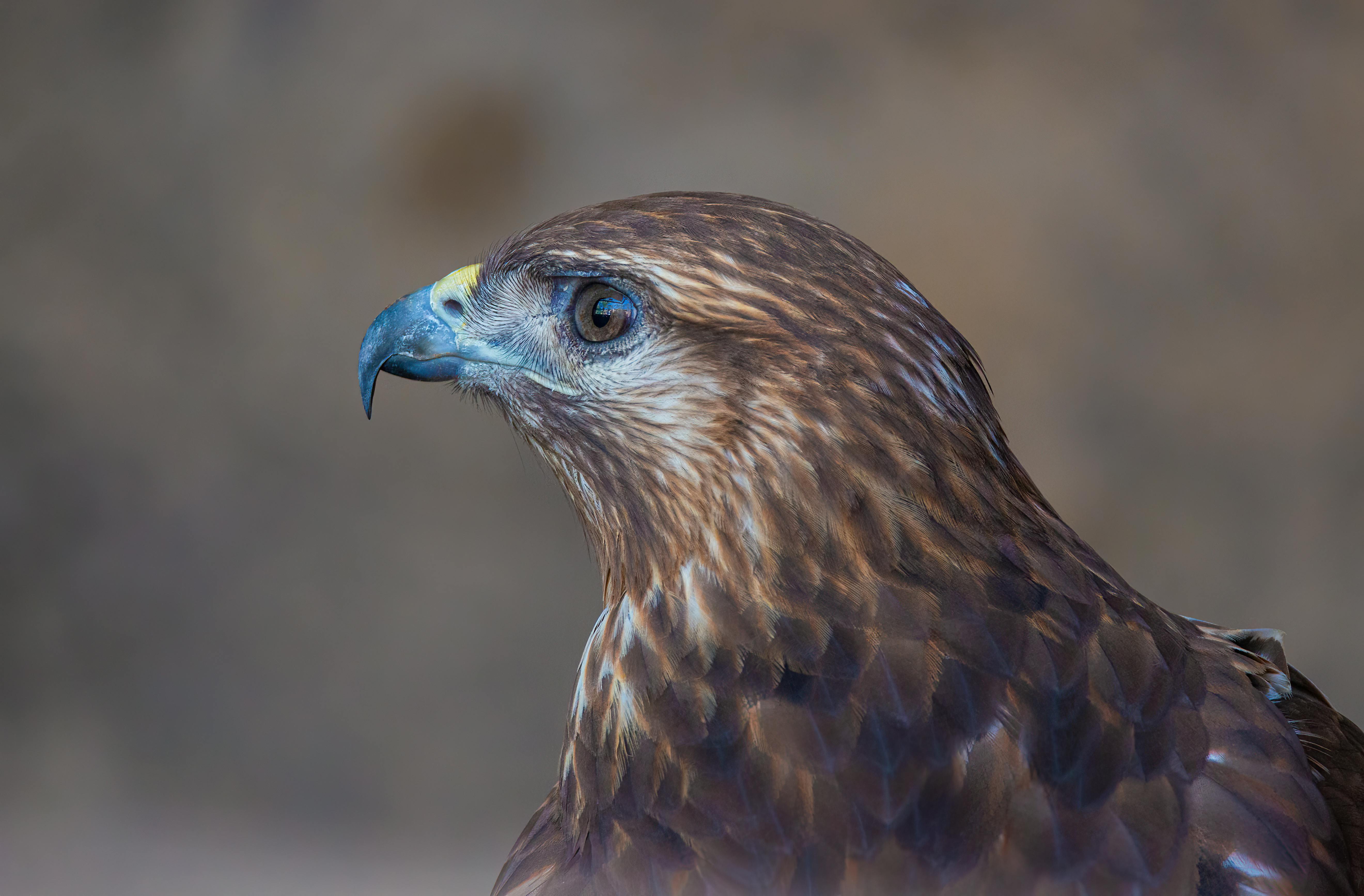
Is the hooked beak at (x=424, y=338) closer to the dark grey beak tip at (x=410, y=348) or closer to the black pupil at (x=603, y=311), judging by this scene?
the dark grey beak tip at (x=410, y=348)

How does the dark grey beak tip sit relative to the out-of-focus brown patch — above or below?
below

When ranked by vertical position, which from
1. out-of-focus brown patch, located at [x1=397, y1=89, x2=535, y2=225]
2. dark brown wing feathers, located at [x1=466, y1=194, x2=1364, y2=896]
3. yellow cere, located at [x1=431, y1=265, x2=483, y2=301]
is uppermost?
out-of-focus brown patch, located at [x1=397, y1=89, x2=535, y2=225]

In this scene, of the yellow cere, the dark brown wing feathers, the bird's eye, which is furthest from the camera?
the yellow cere

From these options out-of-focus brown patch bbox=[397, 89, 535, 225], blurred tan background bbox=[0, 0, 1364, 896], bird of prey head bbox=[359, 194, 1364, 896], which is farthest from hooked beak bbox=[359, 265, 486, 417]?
out-of-focus brown patch bbox=[397, 89, 535, 225]

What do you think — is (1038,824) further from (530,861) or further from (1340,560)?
(1340,560)

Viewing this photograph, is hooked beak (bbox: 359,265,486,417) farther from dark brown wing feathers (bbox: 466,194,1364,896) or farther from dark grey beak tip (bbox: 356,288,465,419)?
dark brown wing feathers (bbox: 466,194,1364,896)

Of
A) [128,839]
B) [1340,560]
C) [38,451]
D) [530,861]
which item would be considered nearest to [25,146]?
[38,451]

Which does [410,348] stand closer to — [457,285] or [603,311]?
[457,285]

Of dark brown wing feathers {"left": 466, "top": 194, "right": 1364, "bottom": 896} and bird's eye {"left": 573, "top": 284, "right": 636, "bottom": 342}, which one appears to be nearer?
dark brown wing feathers {"left": 466, "top": 194, "right": 1364, "bottom": 896}
